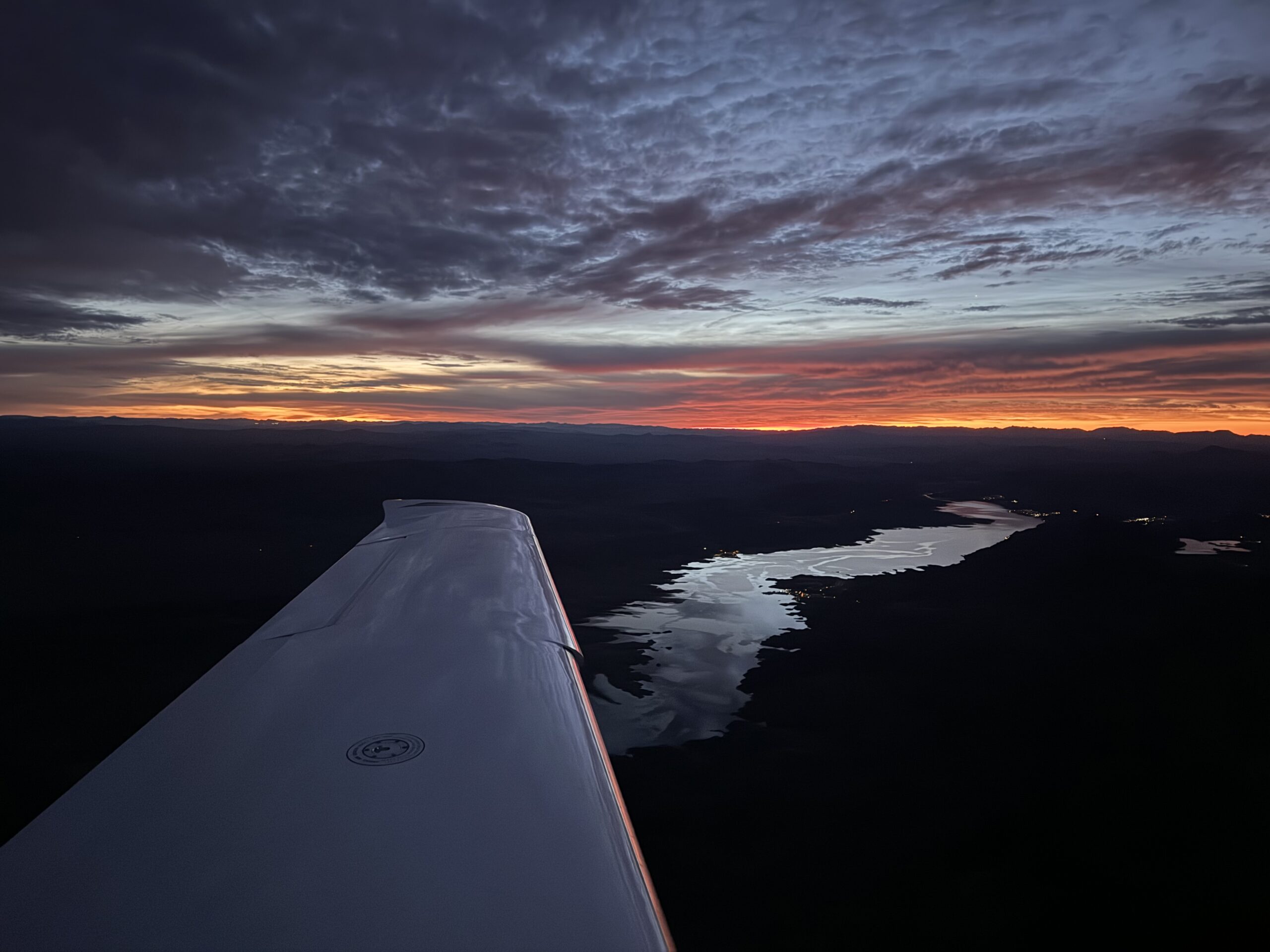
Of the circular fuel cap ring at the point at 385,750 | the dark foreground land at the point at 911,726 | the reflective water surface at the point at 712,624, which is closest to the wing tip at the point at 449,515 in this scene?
the circular fuel cap ring at the point at 385,750

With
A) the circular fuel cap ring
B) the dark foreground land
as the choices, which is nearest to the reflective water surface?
the dark foreground land

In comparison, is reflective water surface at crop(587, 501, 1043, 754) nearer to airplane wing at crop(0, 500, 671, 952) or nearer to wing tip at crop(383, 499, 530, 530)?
wing tip at crop(383, 499, 530, 530)

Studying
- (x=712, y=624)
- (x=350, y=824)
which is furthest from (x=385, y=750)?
(x=712, y=624)

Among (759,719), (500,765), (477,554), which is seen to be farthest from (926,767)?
(500,765)

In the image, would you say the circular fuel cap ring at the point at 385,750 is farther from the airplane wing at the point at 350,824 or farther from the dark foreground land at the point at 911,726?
the dark foreground land at the point at 911,726

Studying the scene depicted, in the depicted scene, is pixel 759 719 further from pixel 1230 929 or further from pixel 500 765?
pixel 500 765

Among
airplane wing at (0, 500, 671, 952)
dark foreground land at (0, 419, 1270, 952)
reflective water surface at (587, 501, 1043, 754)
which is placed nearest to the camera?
airplane wing at (0, 500, 671, 952)

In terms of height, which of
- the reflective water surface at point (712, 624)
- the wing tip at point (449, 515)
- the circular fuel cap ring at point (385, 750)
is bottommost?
the reflective water surface at point (712, 624)
